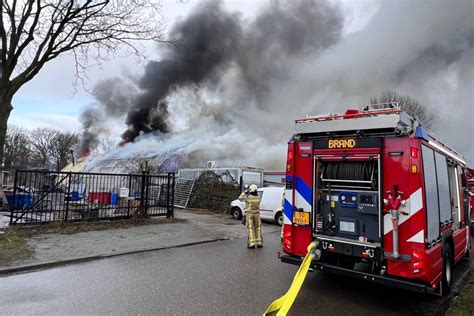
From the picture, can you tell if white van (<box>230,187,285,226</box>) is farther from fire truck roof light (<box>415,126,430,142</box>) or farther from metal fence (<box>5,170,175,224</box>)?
fire truck roof light (<box>415,126,430,142</box>)

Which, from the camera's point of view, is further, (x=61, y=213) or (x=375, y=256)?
(x=61, y=213)

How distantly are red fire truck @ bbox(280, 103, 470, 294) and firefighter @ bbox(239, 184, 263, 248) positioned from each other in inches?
130

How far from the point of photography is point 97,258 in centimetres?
713

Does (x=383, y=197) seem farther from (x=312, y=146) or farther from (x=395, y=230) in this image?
(x=312, y=146)

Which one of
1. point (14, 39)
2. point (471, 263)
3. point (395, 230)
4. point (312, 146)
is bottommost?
point (471, 263)

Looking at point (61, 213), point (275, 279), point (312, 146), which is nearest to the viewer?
point (312, 146)

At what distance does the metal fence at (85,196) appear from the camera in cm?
1005

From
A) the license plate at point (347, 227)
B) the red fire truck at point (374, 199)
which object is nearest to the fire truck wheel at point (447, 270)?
the red fire truck at point (374, 199)

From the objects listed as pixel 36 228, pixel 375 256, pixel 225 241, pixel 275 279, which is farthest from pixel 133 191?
pixel 375 256

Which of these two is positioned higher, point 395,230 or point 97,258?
point 395,230

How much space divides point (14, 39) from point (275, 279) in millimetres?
9407

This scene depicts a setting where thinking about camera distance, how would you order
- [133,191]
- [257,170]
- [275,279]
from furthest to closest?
[257,170]
[133,191]
[275,279]

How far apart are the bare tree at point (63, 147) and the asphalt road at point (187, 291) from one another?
5201cm

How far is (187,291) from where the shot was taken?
4.98 m
